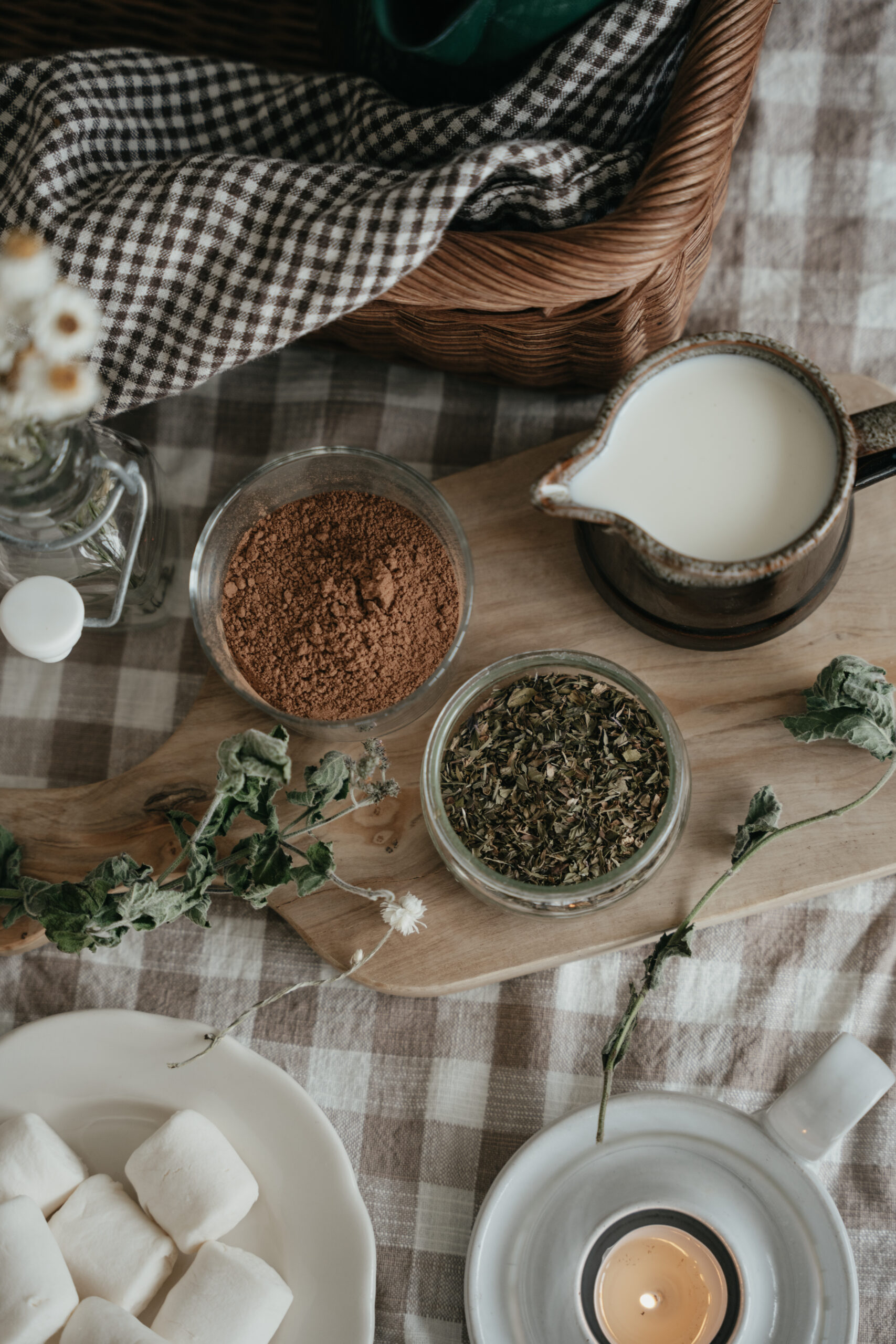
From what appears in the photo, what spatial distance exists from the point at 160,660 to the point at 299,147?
464 mm

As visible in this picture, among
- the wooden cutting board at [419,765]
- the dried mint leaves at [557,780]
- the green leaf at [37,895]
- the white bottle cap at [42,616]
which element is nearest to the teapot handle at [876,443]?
the wooden cutting board at [419,765]

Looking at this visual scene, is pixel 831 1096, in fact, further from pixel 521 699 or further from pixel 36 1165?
pixel 36 1165

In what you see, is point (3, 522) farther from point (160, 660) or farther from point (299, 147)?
point (299, 147)

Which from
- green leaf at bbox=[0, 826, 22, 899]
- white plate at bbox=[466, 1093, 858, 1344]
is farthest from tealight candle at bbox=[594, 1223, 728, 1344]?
green leaf at bbox=[0, 826, 22, 899]

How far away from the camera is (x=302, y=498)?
2.88 feet

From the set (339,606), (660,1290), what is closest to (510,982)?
(660,1290)

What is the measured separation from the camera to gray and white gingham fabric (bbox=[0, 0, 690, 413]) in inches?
27.5

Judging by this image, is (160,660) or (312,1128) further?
Result: (160,660)

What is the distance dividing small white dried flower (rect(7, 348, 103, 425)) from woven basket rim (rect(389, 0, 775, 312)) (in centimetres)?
25

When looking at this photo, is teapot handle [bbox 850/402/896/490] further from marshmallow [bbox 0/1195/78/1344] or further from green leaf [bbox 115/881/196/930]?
marshmallow [bbox 0/1195/78/1344]

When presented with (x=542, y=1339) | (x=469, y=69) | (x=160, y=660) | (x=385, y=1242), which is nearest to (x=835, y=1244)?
(x=542, y=1339)

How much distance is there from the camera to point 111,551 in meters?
0.82

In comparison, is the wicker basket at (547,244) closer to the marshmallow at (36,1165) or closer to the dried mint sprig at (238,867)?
the dried mint sprig at (238,867)

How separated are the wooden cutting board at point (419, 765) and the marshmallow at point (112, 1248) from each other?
0.74ft
